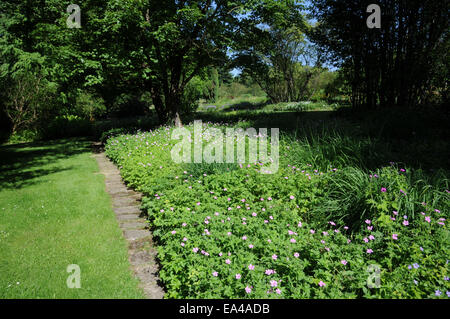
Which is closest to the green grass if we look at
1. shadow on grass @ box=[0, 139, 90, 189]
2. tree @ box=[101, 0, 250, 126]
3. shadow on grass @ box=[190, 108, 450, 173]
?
shadow on grass @ box=[0, 139, 90, 189]

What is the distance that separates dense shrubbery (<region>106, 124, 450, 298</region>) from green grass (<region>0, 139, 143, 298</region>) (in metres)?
0.61

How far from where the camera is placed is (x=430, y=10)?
21.5ft

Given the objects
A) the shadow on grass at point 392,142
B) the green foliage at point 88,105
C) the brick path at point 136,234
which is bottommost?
the brick path at point 136,234

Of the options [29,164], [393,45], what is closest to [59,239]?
[29,164]

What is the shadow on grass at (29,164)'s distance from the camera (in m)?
5.93

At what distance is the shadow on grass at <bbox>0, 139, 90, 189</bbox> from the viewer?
5934 mm

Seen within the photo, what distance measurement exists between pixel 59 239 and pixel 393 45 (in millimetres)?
10081

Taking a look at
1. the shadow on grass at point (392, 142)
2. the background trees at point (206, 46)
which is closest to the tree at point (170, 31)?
the background trees at point (206, 46)

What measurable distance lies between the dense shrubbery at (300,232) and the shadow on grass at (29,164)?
405 cm

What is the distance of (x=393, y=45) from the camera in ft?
24.6

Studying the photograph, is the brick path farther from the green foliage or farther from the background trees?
the green foliage

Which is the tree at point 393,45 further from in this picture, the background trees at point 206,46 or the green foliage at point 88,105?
the green foliage at point 88,105

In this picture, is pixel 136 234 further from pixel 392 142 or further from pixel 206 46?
pixel 206 46
